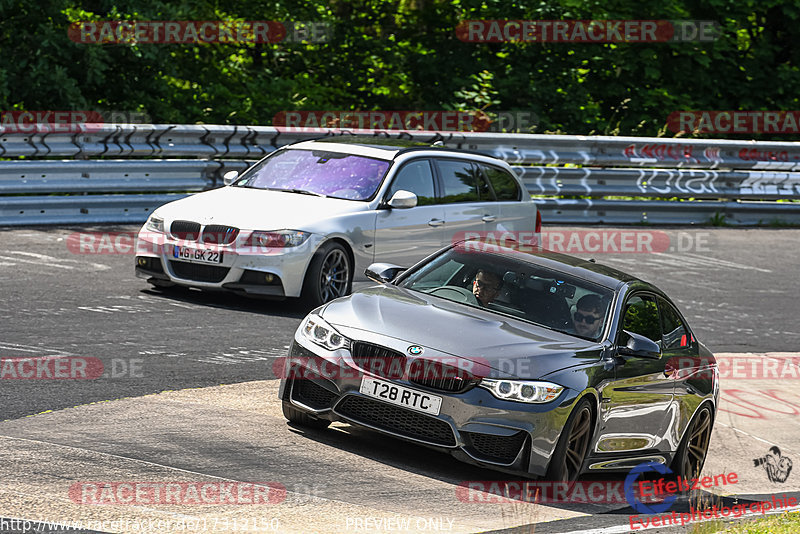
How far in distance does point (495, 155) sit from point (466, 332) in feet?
41.5

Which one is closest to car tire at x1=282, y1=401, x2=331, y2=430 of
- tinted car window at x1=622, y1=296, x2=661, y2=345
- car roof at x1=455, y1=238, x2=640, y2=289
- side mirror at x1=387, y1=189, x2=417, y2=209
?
car roof at x1=455, y1=238, x2=640, y2=289

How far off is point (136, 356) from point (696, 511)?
172 inches

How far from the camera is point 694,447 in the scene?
9445mm

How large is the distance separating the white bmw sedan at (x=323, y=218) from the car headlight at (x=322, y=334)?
12.0 ft

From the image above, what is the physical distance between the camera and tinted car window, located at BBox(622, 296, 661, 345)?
8.79 m

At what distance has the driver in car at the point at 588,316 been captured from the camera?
8.38 m

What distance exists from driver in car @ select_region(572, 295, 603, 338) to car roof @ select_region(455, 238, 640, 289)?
0.22 meters

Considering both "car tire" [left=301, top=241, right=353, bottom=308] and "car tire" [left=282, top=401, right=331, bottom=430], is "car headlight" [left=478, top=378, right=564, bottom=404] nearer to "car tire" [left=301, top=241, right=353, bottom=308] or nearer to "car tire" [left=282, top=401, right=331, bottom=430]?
"car tire" [left=282, top=401, right=331, bottom=430]

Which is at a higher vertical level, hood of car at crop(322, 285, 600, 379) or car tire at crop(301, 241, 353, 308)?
hood of car at crop(322, 285, 600, 379)

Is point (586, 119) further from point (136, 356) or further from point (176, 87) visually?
point (136, 356)

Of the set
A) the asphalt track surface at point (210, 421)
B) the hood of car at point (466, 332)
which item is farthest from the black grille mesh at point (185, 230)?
the hood of car at point (466, 332)

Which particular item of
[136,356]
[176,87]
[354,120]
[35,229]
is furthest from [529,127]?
[136,356]

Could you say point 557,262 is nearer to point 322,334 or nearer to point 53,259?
point 322,334

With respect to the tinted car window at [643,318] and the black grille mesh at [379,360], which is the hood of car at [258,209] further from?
the black grille mesh at [379,360]
